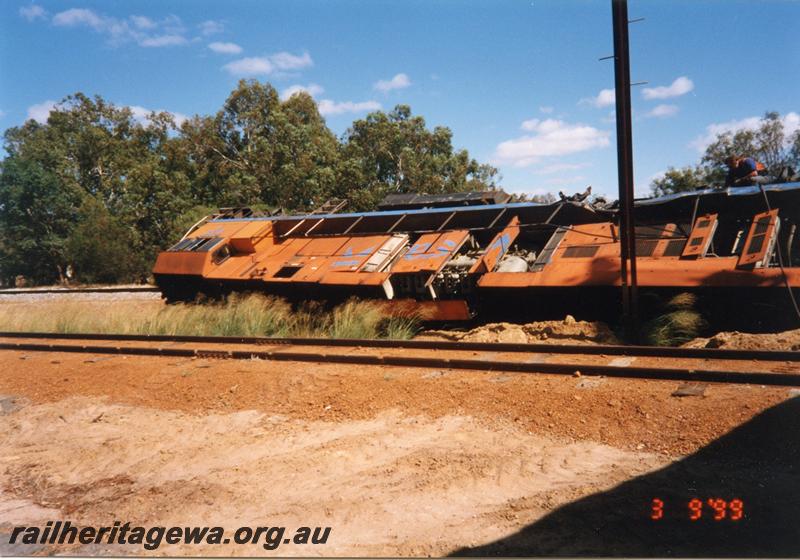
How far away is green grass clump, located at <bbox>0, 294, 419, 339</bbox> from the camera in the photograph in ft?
34.6

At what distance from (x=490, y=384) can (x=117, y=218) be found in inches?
1390

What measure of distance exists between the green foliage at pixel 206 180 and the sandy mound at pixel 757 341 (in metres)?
25.3

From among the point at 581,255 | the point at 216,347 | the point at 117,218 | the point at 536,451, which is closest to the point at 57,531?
the point at 536,451

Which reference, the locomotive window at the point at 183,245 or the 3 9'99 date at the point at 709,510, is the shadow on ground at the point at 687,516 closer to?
the 3 9'99 date at the point at 709,510

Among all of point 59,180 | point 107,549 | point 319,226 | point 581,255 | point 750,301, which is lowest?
point 107,549

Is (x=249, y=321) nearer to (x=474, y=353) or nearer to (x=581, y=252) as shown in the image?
(x=474, y=353)

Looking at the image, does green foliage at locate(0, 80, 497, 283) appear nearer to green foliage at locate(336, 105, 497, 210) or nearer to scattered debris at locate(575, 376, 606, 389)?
green foliage at locate(336, 105, 497, 210)

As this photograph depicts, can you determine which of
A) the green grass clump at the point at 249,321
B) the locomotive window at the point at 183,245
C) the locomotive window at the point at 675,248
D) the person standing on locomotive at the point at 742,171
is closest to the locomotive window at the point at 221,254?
the green grass clump at the point at 249,321

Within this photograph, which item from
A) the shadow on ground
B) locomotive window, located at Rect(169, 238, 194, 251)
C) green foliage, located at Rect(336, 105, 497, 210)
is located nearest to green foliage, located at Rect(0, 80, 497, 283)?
green foliage, located at Rect(336, 105, 497, 210)

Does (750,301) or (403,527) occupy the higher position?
(750,301)

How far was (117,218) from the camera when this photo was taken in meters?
35.9

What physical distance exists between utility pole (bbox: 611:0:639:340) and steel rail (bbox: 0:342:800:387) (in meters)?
2.27

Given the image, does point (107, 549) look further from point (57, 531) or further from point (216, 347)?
point (216, 347)

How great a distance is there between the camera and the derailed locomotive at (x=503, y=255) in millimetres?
8672
